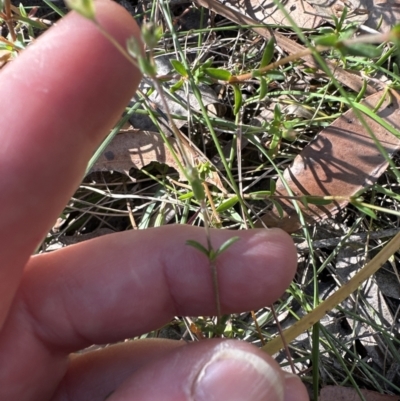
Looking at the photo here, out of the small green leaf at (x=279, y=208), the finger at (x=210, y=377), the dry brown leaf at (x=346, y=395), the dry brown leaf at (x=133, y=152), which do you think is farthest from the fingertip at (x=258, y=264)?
the dry brown leaf at (x=133, y=152)

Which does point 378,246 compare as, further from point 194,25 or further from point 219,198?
point 194,25

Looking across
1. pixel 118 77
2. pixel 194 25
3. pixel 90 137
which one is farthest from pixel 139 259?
pixel 194 25

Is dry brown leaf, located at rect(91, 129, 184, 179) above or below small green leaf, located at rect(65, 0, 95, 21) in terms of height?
below

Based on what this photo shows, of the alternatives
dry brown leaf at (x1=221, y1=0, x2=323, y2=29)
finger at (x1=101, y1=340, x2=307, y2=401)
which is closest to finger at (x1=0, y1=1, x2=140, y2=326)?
finger at (x1=101, y1=340, x2=307, y2=401)

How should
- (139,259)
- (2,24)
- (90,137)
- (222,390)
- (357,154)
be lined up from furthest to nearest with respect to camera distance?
1. (2,24)
2. (357,154)
3. (139,259)
4. (90,137)
5. (222,390)

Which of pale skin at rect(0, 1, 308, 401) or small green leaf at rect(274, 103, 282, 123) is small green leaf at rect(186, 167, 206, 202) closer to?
pale skin at rect(0, 1, 308, 401)

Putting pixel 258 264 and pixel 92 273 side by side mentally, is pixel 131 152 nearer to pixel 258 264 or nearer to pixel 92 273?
pixel 92 273
